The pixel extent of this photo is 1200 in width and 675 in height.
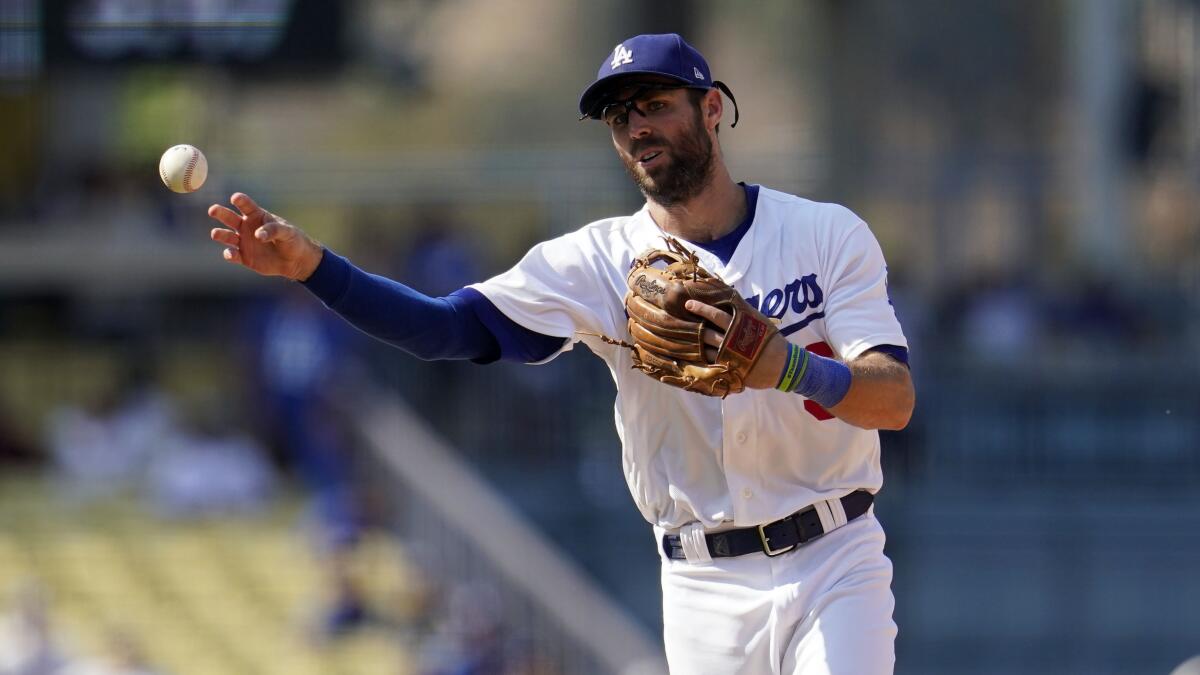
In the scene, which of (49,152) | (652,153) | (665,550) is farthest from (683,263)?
(49,152)

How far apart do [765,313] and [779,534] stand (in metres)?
0.50

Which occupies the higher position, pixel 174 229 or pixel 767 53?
pixel 767 53

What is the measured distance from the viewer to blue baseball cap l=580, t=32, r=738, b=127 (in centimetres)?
417

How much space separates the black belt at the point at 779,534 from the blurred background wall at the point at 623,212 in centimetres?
646

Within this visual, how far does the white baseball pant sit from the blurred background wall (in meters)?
6.41

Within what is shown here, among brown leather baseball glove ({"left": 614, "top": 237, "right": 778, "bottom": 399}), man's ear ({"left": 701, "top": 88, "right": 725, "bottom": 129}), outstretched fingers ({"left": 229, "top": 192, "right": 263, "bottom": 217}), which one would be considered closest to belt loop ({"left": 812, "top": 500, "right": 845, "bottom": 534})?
brown leather baseball glove ({"left": 614, "top": 237, "right": 778, "bottom": 399})

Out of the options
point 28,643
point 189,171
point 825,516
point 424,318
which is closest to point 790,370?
point 825,516

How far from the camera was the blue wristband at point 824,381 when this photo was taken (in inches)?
154

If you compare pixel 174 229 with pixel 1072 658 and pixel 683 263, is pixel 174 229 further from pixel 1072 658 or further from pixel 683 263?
pixel 683 263

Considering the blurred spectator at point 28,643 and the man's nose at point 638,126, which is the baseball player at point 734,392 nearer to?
the man's nose at point 638,126

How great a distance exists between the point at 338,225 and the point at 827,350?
Result: 38.9ft

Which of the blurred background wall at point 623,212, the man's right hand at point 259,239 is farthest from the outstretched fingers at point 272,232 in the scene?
the blurred background wall at point 623,212

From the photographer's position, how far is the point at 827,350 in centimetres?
430

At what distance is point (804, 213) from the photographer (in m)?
4.30
